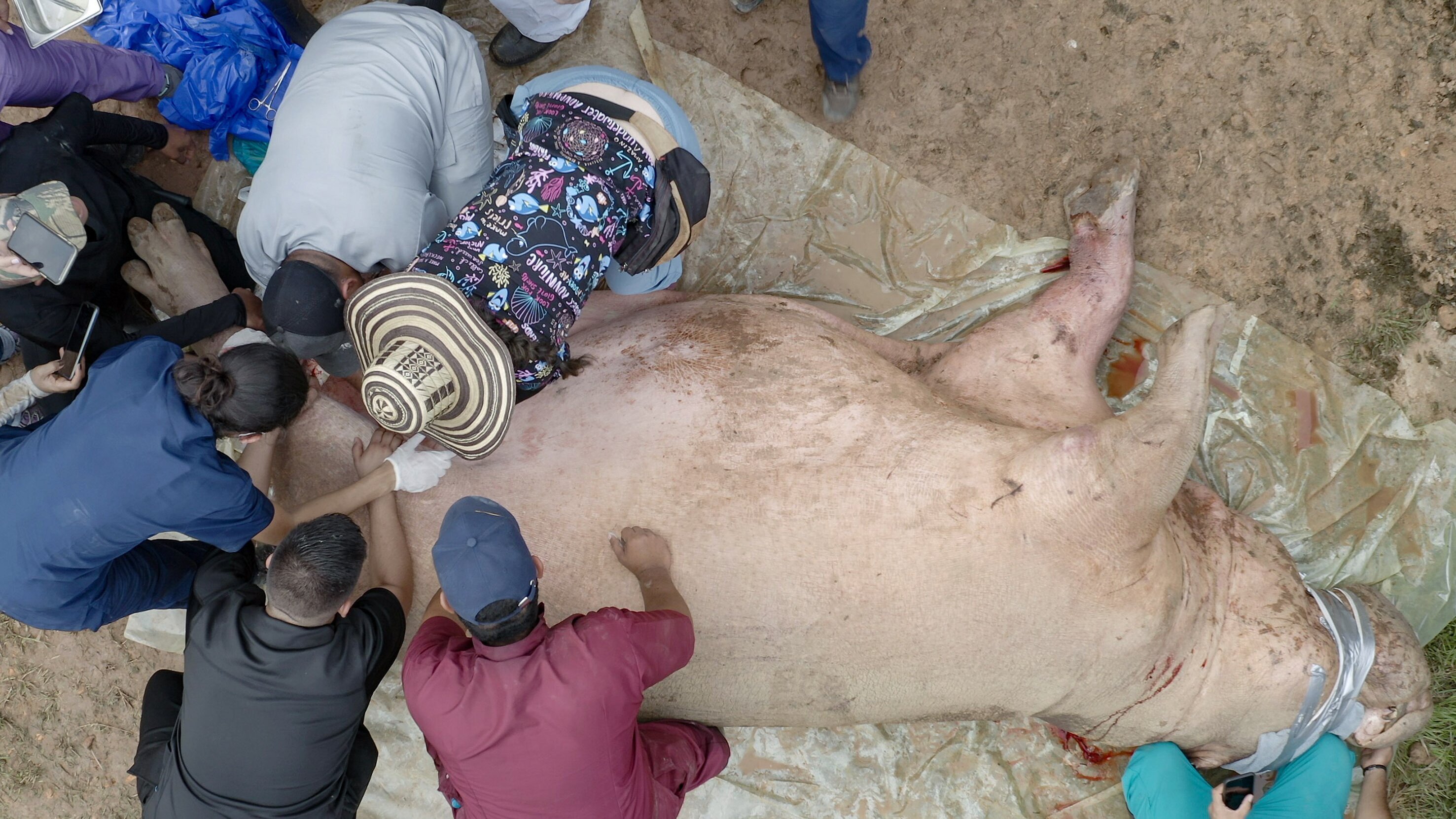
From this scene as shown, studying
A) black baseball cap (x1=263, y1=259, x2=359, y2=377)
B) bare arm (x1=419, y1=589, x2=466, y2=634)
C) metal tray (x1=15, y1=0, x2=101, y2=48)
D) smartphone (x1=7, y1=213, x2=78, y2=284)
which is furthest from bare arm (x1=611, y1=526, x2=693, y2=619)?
metal tray (x1=15, y1=0, x2=101, y2=48)

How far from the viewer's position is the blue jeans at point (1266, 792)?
2.76 metres

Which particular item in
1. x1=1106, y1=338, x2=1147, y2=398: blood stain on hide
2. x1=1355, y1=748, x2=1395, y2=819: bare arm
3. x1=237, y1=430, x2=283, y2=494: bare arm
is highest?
x1=1106, y1=338, x2=1147, y2=398: blood stain on hide

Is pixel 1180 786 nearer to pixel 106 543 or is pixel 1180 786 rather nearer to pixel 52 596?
pixel 106 543

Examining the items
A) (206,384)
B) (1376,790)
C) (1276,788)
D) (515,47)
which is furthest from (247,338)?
(1376,790)

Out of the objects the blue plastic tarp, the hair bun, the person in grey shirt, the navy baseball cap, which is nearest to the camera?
the navy baseball cap

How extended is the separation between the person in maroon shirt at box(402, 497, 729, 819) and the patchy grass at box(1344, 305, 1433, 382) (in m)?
2.62

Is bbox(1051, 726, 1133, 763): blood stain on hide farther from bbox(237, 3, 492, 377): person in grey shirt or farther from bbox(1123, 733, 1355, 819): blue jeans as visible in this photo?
bbox(237, 3, 492, 377): person in grey shirt

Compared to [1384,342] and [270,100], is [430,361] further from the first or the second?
[1384,342]

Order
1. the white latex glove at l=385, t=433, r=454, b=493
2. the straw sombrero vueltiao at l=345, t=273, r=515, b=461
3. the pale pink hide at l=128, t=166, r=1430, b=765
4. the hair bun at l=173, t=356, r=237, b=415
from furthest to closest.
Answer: the white latex glove at l=385, t=433, r=454, b=493 → the pale pink hide at l=128, t=166, r=1430, b=765 → the hair bun at l=173, t=356, r=237, b=415 → the straw sombrero vueltiao at l=345, t=273, r=515, b=461

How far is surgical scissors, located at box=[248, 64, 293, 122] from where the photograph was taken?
320cm

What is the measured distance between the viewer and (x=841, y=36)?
2.81m

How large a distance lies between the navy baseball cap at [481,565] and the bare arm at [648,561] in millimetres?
376

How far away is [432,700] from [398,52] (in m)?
1.88

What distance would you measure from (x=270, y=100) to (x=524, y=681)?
8.20 ft
